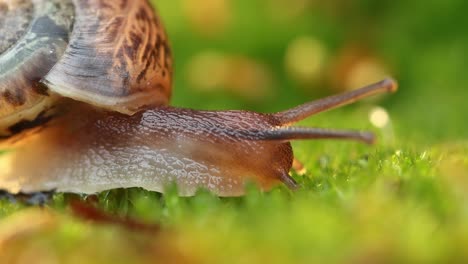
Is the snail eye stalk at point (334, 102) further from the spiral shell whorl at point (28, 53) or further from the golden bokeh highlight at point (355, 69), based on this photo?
the golden bokeh highlight at point (355, 69)

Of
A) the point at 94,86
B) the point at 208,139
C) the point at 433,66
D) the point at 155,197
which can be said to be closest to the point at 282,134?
the point at 208,139

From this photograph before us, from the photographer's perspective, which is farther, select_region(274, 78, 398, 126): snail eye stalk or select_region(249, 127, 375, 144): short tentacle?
select_region(274, 78, 398, 126): snail eye stalk

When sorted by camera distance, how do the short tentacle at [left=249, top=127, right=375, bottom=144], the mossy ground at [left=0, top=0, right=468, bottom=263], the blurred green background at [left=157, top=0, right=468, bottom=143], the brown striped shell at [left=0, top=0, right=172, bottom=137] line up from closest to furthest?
the mossy ground at [left=0, top=0, right=468, bottom=263], the short tentacle at [left=249, top=127, right=375, bottom=144], the brown striped shell at [left=0, top=0, right=172, bottom=137], the blurred green background at [left=157, top=0, right=468, bottom=143]

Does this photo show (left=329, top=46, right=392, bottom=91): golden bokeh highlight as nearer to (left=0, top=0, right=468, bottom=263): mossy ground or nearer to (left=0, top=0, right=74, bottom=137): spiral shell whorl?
(left=0, top=0, right=468, bottom=263): mossy ground

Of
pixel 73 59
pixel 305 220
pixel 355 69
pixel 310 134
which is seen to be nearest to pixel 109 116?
pixel 73 59

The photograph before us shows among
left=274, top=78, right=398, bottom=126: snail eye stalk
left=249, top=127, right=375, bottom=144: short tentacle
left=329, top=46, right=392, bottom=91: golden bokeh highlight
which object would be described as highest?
left=329, top=46, right=392, bottom=91: golden bokeh highlight

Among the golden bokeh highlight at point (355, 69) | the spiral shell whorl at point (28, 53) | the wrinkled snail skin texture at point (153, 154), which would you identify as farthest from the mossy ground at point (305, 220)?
the golden bokeh highlight at point (355, 69)

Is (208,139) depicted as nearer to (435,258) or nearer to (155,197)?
(155,197)

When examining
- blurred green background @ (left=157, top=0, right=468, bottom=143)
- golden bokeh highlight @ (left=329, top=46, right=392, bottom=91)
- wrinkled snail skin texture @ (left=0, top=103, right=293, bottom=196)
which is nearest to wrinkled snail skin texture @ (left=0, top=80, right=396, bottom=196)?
wrinkled snail skin texture @ (left=0, top=103, right=293, bottom=196)

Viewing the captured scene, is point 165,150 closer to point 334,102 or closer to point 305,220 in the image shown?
point 334,102
